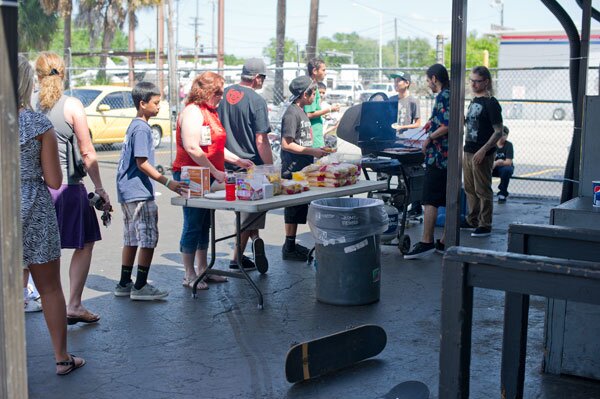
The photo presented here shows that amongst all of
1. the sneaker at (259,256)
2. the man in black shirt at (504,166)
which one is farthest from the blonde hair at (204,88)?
the man in black shirt at (504,166)

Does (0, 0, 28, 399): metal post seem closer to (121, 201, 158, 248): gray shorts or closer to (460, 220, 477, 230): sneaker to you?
(121, 201, 158, 248): gray shorts

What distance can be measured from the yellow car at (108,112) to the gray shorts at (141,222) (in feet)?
43.4

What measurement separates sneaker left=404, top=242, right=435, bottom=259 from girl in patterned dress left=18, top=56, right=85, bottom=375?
180 inches

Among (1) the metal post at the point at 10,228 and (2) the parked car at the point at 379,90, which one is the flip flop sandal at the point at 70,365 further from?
(2) the parked car at the point at 379,90

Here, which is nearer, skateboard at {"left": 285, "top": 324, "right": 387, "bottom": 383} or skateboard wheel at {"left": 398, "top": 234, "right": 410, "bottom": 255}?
skateboard at {"left": 285, "top": 324, "right": 387, "bottom": 383}

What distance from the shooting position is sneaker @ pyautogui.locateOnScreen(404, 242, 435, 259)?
8.66m

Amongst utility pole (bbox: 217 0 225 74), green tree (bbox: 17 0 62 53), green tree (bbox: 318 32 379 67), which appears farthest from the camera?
green tree (bbox: 318 32 379 67)

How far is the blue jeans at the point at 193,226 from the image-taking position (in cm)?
716

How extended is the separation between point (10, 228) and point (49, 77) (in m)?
3.01

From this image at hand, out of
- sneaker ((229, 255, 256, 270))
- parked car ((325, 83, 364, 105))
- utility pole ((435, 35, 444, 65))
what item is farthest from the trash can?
parked car ((325, 83, 364, 105))

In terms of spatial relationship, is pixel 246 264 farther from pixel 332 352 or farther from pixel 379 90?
pixel 379 90

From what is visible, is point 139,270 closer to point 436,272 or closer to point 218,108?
point 218,108

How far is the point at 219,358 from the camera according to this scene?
18.2 ft

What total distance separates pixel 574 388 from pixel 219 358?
2275mm
